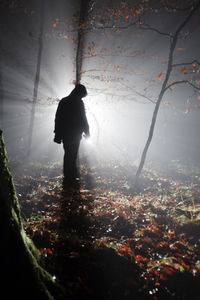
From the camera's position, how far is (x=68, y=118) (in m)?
4.41

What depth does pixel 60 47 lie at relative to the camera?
19.0 meters

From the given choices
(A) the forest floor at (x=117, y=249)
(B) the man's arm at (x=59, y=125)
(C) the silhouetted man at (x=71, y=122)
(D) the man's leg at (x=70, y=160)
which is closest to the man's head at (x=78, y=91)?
(C) the silhouetted man at (x=71, y=122)

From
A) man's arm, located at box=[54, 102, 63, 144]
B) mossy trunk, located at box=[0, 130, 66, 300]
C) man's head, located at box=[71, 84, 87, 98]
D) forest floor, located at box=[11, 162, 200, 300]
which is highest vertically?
man's head, located at box=[71, 84, 87, 98]

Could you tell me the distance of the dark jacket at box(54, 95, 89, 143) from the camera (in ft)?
14.4

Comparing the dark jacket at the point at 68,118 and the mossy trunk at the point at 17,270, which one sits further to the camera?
the dark jacket at the point at 68,118

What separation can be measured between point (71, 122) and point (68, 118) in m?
0.13

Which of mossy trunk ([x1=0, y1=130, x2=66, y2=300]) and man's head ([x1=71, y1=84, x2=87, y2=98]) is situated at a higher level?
man's head ([x1=71, y1=84, x2=87, y2=98])

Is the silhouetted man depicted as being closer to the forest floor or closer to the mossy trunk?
the forest floor

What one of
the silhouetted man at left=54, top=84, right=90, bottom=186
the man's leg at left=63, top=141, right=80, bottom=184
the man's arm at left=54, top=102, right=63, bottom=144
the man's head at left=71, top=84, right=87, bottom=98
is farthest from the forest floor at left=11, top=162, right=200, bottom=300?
the man's head at left=71, top=84, right=87, bottom=98

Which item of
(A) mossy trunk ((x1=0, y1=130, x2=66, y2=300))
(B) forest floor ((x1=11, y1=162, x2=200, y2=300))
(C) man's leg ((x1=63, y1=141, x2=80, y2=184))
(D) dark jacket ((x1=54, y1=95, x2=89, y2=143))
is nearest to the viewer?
(A) mossy trunk ((x1=0, y1=130, x2=66, y2=300))

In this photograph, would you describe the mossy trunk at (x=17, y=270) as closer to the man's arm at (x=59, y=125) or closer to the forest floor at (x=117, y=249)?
the forest floor at (x=117, y=249)

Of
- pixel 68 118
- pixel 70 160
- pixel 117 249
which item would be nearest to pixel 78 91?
pixel 68 118

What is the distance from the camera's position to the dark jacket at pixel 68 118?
172 inches

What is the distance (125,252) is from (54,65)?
2756 centimetres
